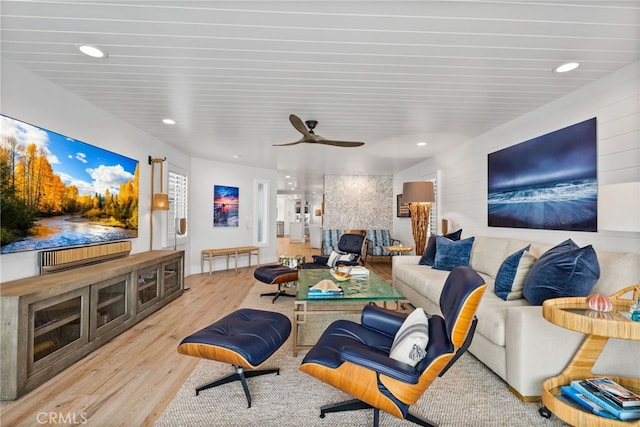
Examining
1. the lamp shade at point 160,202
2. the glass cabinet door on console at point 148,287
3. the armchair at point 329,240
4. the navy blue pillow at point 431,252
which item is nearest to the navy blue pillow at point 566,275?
the navy blue pillow at point 431,252

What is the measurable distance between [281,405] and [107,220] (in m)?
2.89

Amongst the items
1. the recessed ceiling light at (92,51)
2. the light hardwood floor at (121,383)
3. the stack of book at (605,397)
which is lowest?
the light hardwood floor at (121,383)

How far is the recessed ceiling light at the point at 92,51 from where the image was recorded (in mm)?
2248

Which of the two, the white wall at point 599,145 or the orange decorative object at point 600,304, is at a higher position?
the white wall at point 599,145

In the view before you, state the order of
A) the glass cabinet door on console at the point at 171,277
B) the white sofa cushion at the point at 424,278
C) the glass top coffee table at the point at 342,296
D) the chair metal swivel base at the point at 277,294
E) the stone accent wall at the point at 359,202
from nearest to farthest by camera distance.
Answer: the glass top coffee table at the point at 342,296 < the white sofa cushion at the point at 424,278 < the glass cabinet door on console at the point at 171,277 < the chair metal swivel base at the point at 277,294 < the stone accent wall at the point at 359,202

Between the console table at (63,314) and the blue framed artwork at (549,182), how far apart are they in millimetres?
4356

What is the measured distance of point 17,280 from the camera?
97.6 inches

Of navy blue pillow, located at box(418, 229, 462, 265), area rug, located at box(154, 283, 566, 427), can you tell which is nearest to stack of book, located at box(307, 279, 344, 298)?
area rug, located at box(154, 283, 566, 427)

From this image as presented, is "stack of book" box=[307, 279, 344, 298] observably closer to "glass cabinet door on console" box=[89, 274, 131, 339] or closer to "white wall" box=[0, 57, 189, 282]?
"glass cabinet door on console" box=[89, 274, 131, 339]

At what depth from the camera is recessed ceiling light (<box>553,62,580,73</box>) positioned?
2490mm

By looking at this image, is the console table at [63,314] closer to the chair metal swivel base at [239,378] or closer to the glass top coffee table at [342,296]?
the chair metal swivel base at [239,378]

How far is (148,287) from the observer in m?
3.80

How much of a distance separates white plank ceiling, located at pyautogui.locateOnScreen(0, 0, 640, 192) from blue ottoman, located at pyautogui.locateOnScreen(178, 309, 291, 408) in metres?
2.02

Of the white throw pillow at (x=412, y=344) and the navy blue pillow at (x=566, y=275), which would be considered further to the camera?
the navy blue pillow at (x=566, y=275)
